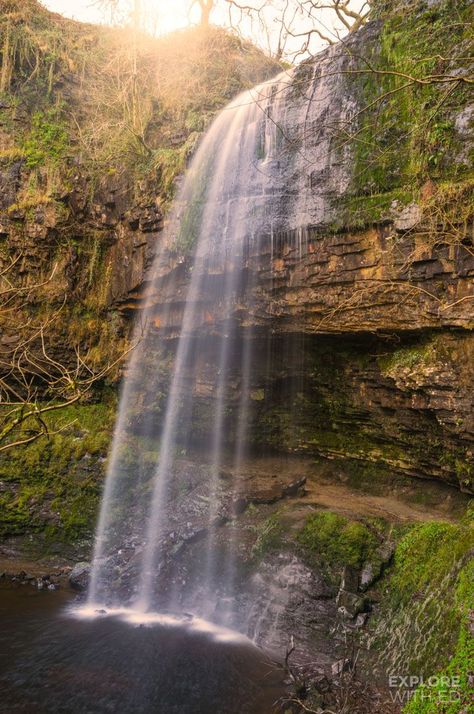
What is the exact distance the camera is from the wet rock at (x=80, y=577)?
8634mm

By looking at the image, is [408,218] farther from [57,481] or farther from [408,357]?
[57,481]

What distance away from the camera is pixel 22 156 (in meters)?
11.8

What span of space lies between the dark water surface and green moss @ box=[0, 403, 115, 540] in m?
2.69

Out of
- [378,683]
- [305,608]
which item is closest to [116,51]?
[305,608]

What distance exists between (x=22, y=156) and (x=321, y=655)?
1258 cm

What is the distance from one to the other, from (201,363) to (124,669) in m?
5.88

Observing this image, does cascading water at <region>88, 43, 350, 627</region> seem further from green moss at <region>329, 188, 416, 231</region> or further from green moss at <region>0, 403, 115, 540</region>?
green moss at <region>329, 188, 416, 231</region>

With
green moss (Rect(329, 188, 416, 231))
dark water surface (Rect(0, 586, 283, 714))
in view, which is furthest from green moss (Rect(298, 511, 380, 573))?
green moss (Rect(329, 188, 416, 231))

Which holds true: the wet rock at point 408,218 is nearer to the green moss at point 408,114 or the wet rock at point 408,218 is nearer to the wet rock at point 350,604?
the green moss at point 408,114

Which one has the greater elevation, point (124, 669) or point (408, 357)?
point (408, 357)

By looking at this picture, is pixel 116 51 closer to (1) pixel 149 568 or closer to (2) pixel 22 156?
(2) pixel 22 156

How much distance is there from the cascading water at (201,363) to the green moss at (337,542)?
5.23 feet

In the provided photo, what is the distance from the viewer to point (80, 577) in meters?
8.78

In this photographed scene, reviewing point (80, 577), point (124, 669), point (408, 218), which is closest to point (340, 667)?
point (124, 669)
